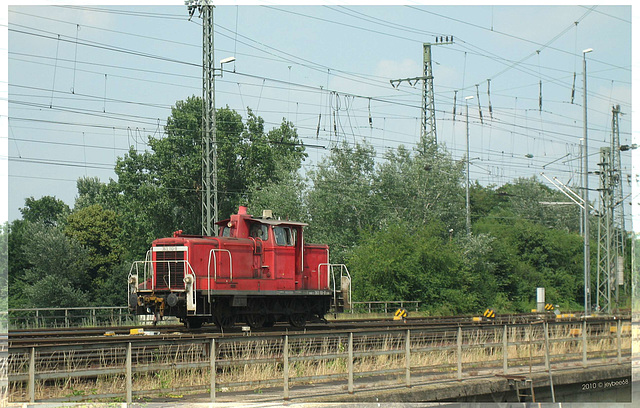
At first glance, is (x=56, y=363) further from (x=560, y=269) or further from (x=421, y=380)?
(x=560, y=269)

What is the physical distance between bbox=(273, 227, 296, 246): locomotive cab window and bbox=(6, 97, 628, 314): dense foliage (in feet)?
47.5

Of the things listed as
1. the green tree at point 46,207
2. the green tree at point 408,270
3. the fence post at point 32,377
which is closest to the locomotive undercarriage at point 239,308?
the fence post at point 32,377

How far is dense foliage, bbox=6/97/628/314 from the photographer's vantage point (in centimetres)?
3566

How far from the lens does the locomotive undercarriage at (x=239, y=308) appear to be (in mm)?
17688

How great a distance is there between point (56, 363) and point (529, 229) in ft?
154

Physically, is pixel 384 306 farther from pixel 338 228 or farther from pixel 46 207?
pixel 46 207

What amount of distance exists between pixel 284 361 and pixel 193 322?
906 centimetres

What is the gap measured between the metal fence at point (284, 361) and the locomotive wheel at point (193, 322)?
6268 mm

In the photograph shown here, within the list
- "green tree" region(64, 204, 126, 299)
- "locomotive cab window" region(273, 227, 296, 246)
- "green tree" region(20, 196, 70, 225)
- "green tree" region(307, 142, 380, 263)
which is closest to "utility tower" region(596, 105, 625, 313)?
"green tree" region(307, 142, 380, 263)

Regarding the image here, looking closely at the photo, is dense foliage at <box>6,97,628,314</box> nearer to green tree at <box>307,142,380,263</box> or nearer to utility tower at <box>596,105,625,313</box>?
green tree at <box>307,142,380,263</box>

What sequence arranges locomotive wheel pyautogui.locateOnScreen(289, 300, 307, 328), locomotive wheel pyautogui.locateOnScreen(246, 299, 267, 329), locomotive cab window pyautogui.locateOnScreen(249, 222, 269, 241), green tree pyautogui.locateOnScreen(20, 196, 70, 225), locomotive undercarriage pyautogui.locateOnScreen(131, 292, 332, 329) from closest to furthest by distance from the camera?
locomotive undercarriage pyautogui.locateOnScreen(131, 292, 332, 329)
locomotive wheel pyautogui.locateOnScreen(246, 299, 267, 329)
locomotive cab window pyautogui.locateOnScreen(249, 222, 269, 241)
locomotive wheel pyautogui.locateOnScreen(289, 300, 307, 328)
green tree pyautogui.locateOnScreen(20, 196, 70, 225)

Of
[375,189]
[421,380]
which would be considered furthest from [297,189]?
[421,380]

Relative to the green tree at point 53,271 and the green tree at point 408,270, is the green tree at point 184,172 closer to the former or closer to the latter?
the green tree at point 53,271

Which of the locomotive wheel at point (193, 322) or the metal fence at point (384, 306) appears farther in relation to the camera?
the metal fence at point (384, 306)
